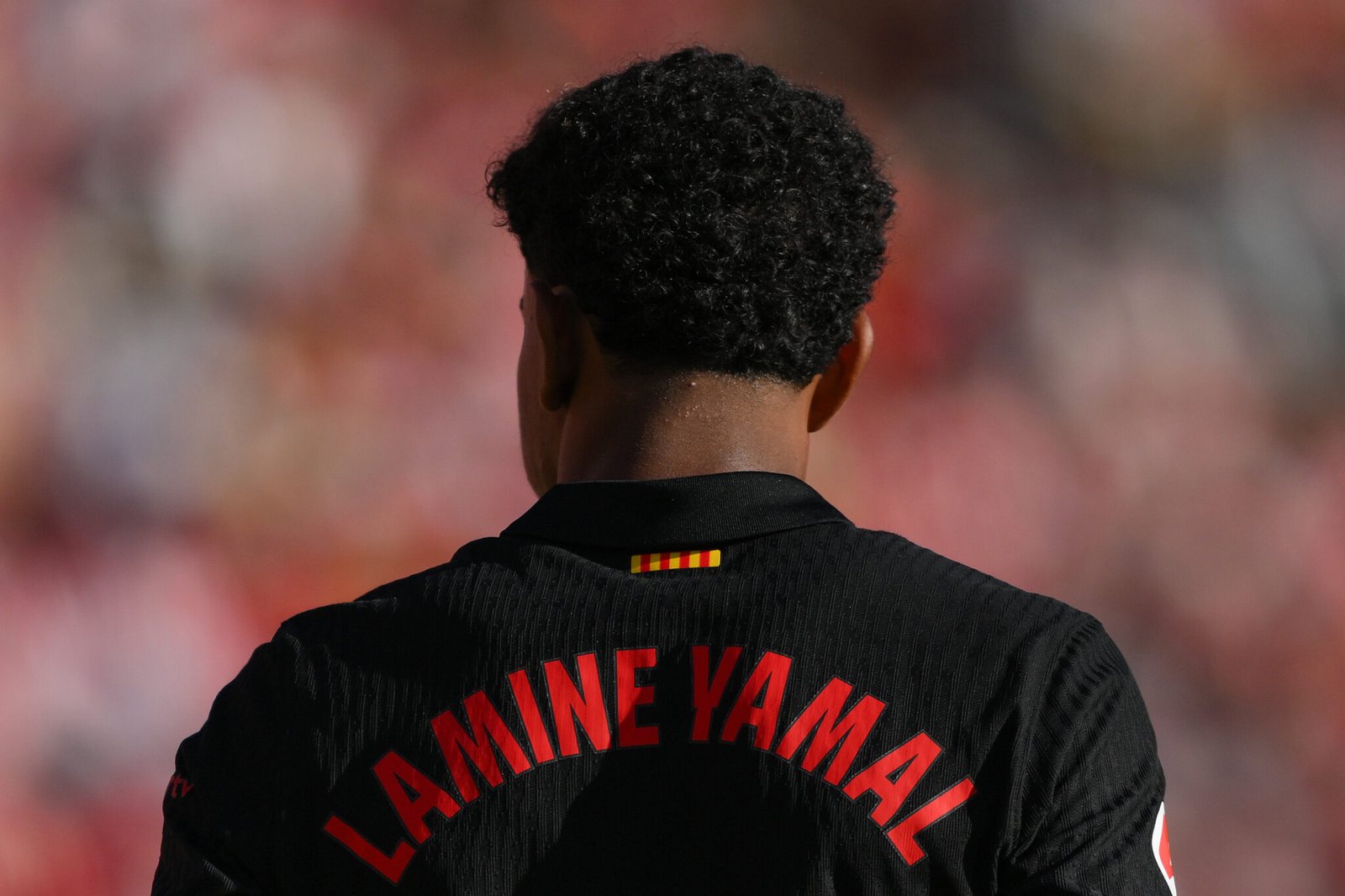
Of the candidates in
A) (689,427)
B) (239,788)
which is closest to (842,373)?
(689,427)

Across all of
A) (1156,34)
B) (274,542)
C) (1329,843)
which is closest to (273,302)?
(274,542)

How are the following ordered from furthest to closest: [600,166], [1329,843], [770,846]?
1. [1329,843]
2. [600,166]
3. [770,846]

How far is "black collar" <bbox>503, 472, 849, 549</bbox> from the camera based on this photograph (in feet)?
2.93

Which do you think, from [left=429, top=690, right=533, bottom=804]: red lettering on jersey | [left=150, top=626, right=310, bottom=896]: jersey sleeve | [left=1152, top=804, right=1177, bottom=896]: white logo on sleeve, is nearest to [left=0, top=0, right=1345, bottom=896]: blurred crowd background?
[left=150, top=626, right=310, bottom=896]: jersey sleeve

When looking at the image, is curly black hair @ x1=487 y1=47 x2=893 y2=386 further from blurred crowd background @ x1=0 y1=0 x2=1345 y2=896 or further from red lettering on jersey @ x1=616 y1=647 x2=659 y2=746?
blurred crowd background @ x1=0 y1=0 x2=1345 y2=896

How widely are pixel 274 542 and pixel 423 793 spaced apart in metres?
1.97

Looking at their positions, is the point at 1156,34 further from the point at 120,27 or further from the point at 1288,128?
the point at 120,27

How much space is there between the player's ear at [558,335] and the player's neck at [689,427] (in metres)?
0.03

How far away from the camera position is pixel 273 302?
276cm

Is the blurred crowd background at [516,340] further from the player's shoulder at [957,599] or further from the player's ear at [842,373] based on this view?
the player's shoulder at [957,599]

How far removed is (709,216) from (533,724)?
1.09 ft

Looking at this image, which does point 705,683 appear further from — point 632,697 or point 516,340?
point 516,340

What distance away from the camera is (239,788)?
2.90 ft

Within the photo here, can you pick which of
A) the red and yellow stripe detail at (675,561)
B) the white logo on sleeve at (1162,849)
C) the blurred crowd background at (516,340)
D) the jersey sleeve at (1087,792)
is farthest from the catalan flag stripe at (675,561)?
the blurred crowd background at (516,340)
